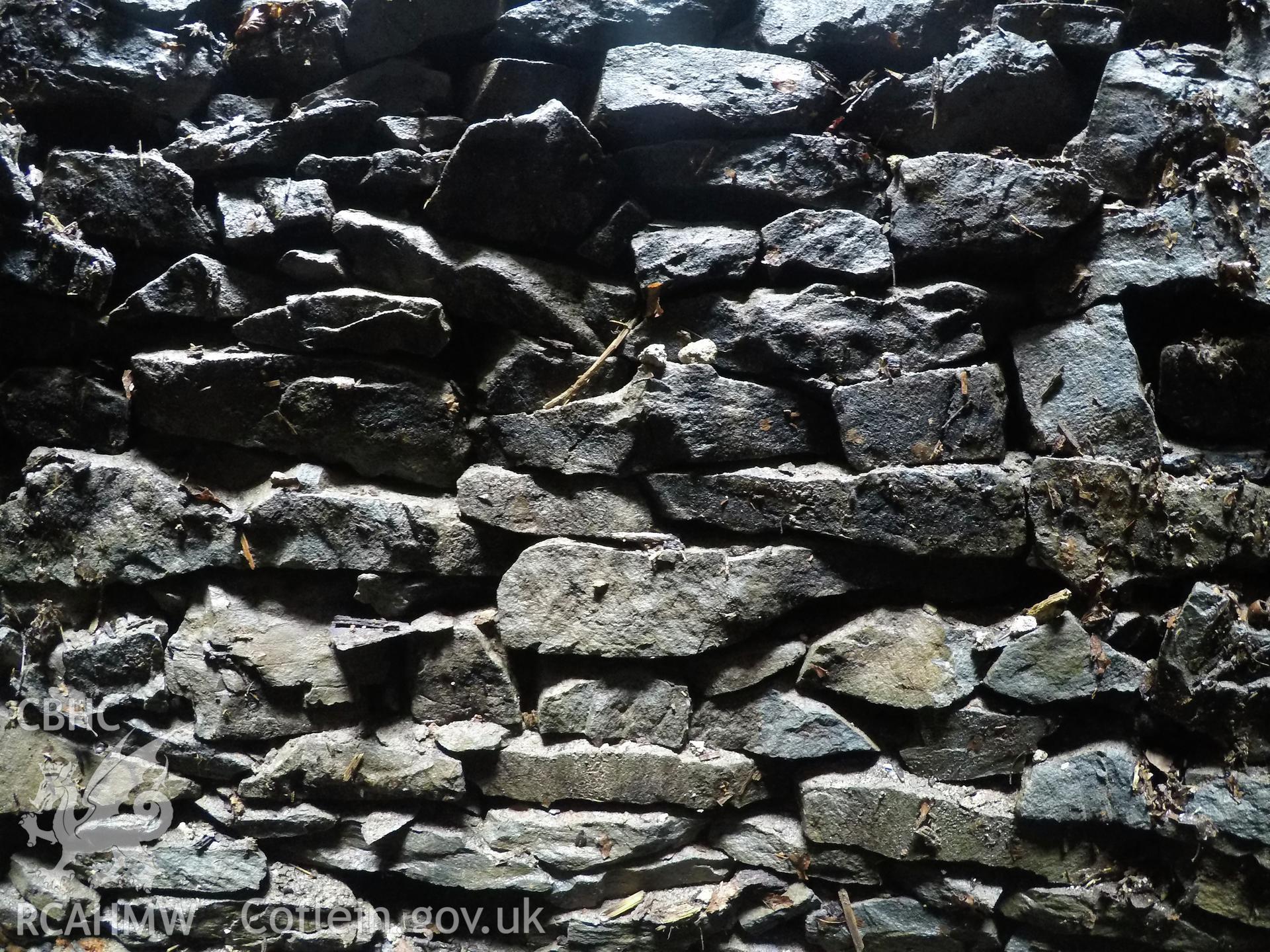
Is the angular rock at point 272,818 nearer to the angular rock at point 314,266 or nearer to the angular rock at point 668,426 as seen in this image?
the angular rock at point 668,426

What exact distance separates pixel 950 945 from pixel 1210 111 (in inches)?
108

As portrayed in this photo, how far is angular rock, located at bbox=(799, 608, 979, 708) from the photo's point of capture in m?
2.40

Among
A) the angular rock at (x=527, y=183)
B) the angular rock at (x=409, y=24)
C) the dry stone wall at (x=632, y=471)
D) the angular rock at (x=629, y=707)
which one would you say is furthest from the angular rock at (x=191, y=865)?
the angular rock at (x=409, y=24)

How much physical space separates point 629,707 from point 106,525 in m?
1.85

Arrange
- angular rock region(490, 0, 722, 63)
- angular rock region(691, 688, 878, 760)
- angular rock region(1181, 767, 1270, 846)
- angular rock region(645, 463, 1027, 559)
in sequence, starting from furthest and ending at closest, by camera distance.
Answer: angular rock region(490, 0, 722, 63)
angular rock region(691, 688, 878, 760)
angular rock region(645, 463, 1027, 559)
angular rock region(1181, 767, 1270, 846)

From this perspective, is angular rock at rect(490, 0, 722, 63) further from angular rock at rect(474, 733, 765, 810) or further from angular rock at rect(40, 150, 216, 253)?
angular rock at rect(474, 733, 765, 810)

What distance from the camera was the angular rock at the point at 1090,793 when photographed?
2312 millimetres

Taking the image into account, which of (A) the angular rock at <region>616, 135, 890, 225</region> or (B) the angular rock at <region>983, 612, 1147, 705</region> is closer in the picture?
(B) the angular rock at <region>983, 612, 1147, 705</region>

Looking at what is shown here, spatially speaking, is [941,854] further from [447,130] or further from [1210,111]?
[447,130]

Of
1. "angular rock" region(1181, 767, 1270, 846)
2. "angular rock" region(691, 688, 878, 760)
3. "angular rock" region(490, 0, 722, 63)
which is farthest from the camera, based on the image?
"angular rock" region(490, 0, 722, 63)

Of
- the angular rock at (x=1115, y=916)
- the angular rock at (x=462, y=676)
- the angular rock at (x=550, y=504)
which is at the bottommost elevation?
the angular rock at (x=1115, y=916)

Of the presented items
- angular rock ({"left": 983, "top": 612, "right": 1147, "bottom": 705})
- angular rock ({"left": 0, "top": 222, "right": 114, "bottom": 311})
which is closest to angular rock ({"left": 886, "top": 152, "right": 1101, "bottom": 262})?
angular rock ({"left": 983, "top": 612, "right": 1147, "bottom": 705})

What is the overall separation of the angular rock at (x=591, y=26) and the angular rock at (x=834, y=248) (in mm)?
783

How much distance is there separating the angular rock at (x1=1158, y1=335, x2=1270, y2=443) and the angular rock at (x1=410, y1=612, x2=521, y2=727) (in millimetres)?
2266
